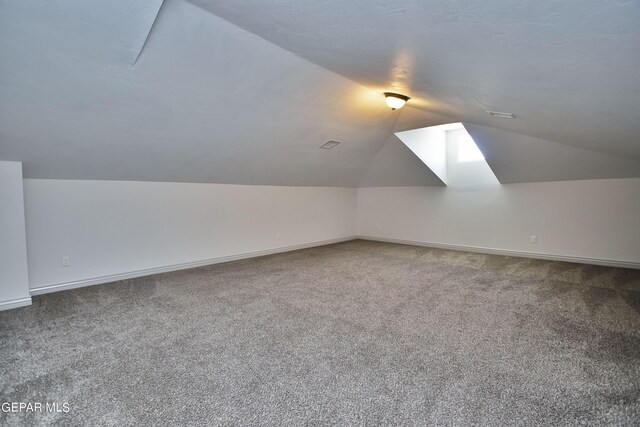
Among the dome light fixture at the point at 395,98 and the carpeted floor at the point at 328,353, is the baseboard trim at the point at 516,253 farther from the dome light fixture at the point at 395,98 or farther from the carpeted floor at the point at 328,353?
the dome light fixture at the point at 395,98

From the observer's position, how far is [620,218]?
490 cm

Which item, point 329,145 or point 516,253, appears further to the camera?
point 516,253

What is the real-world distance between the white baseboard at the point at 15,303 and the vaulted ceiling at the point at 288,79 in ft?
4.27

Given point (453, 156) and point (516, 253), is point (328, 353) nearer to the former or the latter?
point (516, 253)

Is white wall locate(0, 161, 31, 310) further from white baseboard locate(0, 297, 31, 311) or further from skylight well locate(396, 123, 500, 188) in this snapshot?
skylight well locate(396, 123, 500, 188)

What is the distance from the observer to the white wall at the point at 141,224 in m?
3.60

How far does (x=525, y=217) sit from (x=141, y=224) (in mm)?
6201

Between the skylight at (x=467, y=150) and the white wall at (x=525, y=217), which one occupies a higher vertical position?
the skylight at (x=467, y=150)

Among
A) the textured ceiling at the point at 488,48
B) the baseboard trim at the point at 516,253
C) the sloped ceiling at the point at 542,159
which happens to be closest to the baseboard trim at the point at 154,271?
the baseboard trim at the point at 516,253

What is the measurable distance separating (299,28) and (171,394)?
2.37 m

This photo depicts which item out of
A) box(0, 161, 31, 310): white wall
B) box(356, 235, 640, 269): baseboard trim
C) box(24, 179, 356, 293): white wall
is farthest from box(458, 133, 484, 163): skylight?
box(0, 161, 31, 310): white wall

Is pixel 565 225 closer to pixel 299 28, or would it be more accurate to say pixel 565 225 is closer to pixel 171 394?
pixel 299 28

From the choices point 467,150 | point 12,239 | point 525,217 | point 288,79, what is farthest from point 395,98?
point 12,239

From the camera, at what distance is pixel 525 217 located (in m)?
5.73
